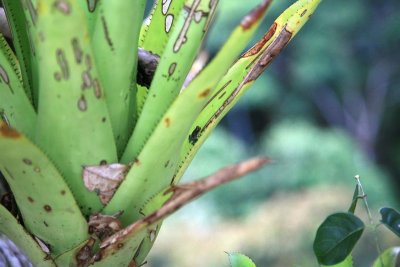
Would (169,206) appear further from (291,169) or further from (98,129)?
(291,169)

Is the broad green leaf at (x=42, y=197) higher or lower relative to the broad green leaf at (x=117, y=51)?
lower

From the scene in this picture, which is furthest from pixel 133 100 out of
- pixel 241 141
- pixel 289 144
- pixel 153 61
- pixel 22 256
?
pixel 241 141

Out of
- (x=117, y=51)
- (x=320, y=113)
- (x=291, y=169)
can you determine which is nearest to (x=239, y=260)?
(x=117, y=51)

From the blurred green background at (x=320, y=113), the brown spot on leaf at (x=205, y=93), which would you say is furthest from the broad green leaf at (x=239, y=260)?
the blurred green background at (x=320, y=113)

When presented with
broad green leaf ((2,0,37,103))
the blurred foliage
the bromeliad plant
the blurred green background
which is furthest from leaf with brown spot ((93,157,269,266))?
the blurred green background

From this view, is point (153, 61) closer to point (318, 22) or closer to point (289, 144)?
point (289, 144)

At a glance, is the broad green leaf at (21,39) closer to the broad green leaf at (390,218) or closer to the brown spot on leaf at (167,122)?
the brown spot on leaf at (167,122)

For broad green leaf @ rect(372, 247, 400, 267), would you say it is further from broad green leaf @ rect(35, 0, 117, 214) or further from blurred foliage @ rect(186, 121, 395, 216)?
blurred foliage @ rect(186, 121, 395, 216)
